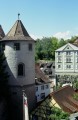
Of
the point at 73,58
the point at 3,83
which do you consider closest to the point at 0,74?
the point at 3,83

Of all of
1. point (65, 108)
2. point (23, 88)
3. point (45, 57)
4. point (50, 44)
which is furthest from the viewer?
point (50, 44)

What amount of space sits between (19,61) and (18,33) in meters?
3.73

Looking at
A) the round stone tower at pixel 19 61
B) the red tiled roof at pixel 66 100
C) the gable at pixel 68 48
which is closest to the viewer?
the red tiled roof at pixel 66 100

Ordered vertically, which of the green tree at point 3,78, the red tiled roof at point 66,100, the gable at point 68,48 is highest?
the gable at point 68,48

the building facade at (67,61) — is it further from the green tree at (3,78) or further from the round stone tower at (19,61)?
the green tree at (3,78)

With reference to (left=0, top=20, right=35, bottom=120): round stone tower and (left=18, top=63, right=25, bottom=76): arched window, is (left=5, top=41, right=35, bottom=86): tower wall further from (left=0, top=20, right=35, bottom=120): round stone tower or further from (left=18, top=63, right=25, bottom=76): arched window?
(left=18, top=63, right=25, bottom=76): arched window

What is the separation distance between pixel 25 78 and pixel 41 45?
8515 cm

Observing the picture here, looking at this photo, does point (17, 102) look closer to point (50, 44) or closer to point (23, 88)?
point (23, 88)

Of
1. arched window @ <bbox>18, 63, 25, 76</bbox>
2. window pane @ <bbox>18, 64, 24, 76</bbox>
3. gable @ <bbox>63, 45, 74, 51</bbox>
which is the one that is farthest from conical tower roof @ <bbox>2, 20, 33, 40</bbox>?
gable @ <bbox>63, 45, 74, 51</bbox>

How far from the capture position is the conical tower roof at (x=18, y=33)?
3788 centimetres

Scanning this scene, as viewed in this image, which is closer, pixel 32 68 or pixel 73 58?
pixel 32 68

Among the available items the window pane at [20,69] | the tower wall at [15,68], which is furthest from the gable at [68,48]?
the window pane at [20,69]

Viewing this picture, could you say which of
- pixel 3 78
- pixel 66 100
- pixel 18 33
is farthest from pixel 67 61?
pixel 3 78

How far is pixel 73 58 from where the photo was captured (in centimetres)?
8694
